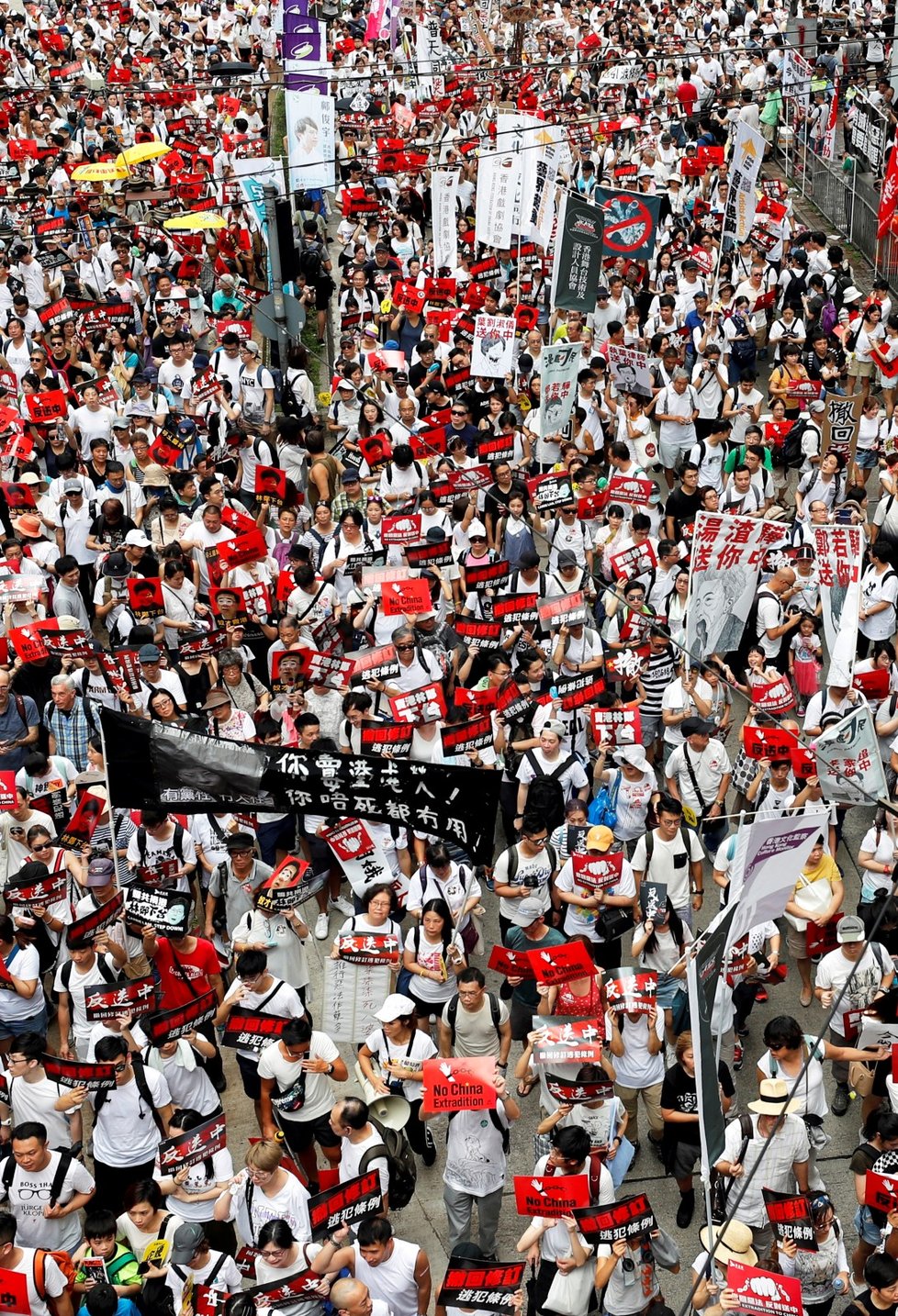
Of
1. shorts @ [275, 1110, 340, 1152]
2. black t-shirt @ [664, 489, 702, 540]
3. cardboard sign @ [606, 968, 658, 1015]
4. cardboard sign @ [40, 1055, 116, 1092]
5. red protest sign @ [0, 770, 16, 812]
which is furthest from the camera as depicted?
black t-shirt @ [664, 489, 702, 540]

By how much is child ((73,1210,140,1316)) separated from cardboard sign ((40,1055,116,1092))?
0.78 metres

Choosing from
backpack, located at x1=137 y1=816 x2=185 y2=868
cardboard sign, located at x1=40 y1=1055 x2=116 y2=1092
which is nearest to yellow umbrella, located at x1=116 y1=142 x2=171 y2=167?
backpack, located at x1=137 y1=816 x2=185 y2=868

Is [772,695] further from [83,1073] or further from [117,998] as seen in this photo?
[83,1073]

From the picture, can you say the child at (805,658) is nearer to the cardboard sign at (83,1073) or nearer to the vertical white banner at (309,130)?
the cardboard sign at (83,1073)

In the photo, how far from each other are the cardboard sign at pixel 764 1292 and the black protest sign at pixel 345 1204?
1554 mm

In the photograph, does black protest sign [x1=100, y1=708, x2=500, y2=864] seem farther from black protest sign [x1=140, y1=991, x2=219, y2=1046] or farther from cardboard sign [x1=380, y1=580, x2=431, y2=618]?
cardboard sign [x1=380, y1=580, x2=431, y2=618]

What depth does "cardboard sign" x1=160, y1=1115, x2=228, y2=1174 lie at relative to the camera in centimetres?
772

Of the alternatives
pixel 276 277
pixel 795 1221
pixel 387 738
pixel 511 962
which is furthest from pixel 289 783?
pixel 276 277

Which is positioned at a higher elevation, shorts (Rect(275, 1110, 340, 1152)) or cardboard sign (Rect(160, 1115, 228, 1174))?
cardboard sign (Rect(160, 1115, 228, 1174))

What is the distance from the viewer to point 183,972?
9.09 metres

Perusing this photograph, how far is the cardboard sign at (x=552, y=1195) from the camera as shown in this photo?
7.40 meters

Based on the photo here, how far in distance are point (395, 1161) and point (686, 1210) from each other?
5.72 feet

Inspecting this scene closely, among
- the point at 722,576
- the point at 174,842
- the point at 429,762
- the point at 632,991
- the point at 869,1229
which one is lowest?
the point at 869,1229

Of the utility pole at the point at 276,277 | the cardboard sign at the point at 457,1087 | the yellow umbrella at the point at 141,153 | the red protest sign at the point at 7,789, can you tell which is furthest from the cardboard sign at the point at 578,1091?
the yellow umbrella at the point at 141,153
